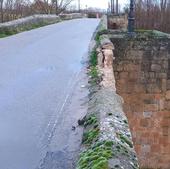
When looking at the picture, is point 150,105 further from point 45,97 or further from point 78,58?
point 45,97

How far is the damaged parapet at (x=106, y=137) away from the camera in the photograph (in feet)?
11.7

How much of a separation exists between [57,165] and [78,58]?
27.0ft

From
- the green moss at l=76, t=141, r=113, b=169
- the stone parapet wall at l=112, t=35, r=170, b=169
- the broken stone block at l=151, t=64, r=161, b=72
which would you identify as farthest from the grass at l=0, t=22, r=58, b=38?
the green moss at l=76, t=141, r=113, b=169

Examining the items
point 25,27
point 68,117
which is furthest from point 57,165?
point 25,27

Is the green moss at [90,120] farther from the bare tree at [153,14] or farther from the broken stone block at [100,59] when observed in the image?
the bare tree at [153,14]

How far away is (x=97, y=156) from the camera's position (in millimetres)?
3709

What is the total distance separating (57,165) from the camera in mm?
4328

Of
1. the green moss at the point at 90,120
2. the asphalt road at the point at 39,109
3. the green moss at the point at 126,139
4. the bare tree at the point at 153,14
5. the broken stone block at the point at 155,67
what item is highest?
the green moss at the point at 126,139

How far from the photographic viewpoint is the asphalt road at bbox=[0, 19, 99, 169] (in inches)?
186

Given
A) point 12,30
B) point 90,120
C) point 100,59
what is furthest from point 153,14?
point 90,120

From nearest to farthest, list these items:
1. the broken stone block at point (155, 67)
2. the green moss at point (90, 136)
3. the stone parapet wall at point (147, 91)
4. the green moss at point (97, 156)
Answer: the green moss at point (97, 156) → the green moss at point (90, 136) → the stone parapet wall at point (147, 91) → the broken stone block at point (155, 67)

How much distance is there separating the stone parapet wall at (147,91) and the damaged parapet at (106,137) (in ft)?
23.5

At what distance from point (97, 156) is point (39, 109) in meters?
3.06

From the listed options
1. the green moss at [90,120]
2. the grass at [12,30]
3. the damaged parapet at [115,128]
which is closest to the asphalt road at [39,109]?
the green moss at [90,120]
